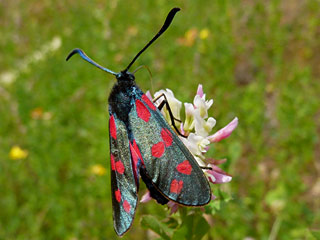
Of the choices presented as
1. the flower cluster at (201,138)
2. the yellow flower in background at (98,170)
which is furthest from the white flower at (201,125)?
the yellow flower in background at (98,170)

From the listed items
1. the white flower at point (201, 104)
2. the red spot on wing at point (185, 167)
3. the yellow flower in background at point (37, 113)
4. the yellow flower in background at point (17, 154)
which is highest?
the yellow flower in background at point (37, 113)

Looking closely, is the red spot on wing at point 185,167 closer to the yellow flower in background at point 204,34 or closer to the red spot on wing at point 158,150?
the red spot on wing at point 158,150

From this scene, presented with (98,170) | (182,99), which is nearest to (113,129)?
(182,99)

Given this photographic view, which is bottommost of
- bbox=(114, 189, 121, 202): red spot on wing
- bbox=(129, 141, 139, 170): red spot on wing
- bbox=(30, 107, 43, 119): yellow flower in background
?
bbox=(114, 189, 121, 202): red spot on wing

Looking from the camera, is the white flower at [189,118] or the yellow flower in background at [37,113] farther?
the yellow flower in background at [37,113]

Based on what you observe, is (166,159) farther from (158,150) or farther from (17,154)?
(17,154)

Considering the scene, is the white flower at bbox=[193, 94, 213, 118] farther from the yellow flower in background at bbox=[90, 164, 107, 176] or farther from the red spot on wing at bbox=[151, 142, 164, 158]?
the yellow flower in background at bbox=[90, 164, 107, 176]

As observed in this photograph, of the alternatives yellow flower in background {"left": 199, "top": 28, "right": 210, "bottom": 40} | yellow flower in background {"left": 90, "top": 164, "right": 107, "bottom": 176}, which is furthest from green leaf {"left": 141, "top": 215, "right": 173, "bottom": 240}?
yellow flower in background {"left": 199, "top": 28, "right": 210, "bottom": 40}

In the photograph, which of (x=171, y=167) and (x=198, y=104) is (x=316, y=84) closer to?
(x=198, y=104)
